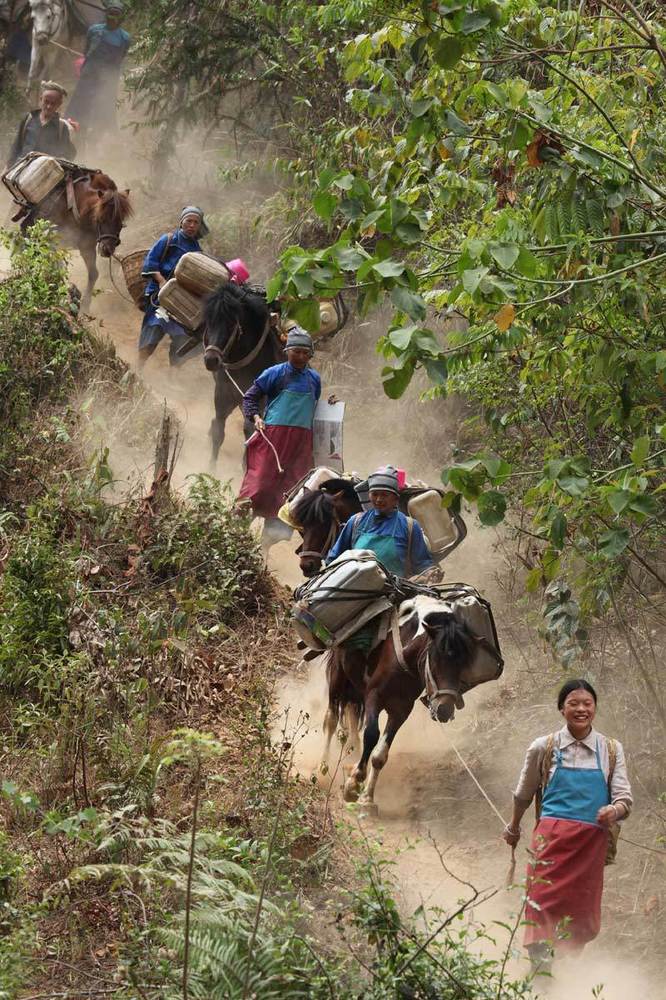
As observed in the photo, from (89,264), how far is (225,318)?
3.77m

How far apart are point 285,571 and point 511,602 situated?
196 cm

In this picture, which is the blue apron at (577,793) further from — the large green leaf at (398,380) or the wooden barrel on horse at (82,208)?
the wooden barrel on horse at (82,208)

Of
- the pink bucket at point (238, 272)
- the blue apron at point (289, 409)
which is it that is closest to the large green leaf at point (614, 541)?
the blue apron at point (289, 409)

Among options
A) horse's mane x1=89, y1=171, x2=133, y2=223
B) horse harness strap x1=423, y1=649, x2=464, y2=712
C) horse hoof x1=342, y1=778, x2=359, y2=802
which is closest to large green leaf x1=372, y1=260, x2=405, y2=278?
horse harness strap x1=423, y1=649, x2=464, y2=712

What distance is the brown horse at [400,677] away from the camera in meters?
7.55

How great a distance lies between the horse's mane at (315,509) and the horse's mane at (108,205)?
6.08 meters

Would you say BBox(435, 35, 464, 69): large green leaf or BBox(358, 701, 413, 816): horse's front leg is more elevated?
BBox(435, 35, 464, 69): large green leaf

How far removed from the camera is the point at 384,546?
8750mm

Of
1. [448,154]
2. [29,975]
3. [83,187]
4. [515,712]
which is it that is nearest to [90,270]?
[83,187]

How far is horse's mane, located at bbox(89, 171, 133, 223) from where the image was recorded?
1419cm

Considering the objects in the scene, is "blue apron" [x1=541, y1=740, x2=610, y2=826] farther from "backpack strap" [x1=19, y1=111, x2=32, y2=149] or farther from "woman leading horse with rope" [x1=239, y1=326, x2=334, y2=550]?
"backpack strap" [x1=19, y1=111, x2=32, y2=149]

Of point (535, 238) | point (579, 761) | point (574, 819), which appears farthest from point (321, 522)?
point (574, 819)

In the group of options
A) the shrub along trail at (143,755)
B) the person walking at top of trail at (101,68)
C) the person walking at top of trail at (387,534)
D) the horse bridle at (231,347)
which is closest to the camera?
the shrub along trail at (143,755)

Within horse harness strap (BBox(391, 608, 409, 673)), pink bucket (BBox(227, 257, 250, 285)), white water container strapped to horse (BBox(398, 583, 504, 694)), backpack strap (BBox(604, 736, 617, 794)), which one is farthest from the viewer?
pink bucket (BBox(227, 257, 250, 285))
